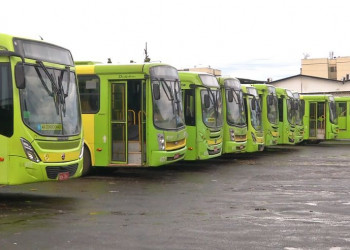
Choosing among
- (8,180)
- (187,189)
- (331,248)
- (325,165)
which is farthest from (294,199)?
(325,165)

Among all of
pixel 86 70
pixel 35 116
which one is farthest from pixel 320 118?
pixel 35 116

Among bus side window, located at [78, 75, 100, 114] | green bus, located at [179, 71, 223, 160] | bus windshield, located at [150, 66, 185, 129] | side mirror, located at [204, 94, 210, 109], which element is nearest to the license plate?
bus windshield, located at [150, 66, 185, 129]

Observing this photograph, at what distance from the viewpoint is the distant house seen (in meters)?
64.6

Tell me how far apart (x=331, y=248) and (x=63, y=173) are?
5.62m

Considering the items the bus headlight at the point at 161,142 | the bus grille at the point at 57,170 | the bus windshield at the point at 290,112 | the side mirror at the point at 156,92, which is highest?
the side mirror at the point at 156,92

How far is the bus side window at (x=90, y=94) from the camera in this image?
1616cm

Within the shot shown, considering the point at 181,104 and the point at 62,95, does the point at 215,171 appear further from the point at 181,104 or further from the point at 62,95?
the point at 62,95

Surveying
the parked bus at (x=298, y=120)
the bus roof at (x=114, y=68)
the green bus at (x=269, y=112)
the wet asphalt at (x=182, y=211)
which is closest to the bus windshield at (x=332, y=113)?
the parked bus at (x=298, y=120)

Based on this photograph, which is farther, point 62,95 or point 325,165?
point 325,165

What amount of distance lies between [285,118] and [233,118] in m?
8.06

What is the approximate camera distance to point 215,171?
18.5 meters

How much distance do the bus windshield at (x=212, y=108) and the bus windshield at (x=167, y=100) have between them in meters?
1.77

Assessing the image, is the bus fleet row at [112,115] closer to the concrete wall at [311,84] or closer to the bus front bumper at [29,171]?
the bus front bumper at [29,171]

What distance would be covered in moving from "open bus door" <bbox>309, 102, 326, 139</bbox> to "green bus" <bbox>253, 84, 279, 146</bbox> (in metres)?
7.80
